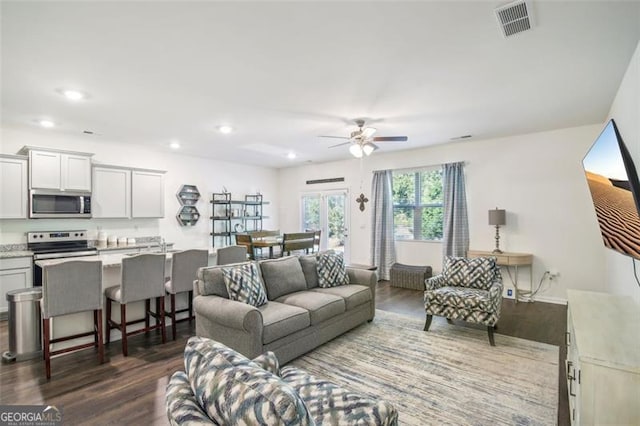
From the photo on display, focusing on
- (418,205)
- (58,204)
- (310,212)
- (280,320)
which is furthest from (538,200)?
(58,204)

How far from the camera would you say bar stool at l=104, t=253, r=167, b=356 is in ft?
10.1

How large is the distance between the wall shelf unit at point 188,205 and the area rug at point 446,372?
4373 millimetres

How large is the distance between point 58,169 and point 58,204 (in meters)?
0.52

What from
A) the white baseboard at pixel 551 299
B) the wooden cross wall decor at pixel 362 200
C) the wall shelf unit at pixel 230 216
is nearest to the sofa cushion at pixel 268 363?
the white baseboard at pixel 551 299

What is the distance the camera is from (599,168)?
2248mm

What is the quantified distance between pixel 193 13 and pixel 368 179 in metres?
5.26

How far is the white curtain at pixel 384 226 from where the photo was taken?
253 inches

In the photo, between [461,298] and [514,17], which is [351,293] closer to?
[461,298]

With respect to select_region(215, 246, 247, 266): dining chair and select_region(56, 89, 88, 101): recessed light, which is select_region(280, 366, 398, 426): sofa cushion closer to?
select_region(215, 246, 247, 266): dining chair

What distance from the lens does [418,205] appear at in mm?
6250

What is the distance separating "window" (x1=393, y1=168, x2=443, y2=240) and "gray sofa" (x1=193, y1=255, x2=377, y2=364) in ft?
8.50

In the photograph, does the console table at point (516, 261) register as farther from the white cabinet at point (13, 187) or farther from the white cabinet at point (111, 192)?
the white cabinet at point (13, 187)

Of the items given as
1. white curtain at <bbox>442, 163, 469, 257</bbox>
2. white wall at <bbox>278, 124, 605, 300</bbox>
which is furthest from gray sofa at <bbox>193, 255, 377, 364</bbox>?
white wall at <bbox>278, 124, 605, 300</bbox>

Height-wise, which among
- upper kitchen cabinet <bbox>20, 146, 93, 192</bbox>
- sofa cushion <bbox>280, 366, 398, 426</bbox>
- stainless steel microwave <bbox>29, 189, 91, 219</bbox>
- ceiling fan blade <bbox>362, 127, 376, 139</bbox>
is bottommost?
sofa cushion <bbox>280, 366, 398, 426</bbox>
